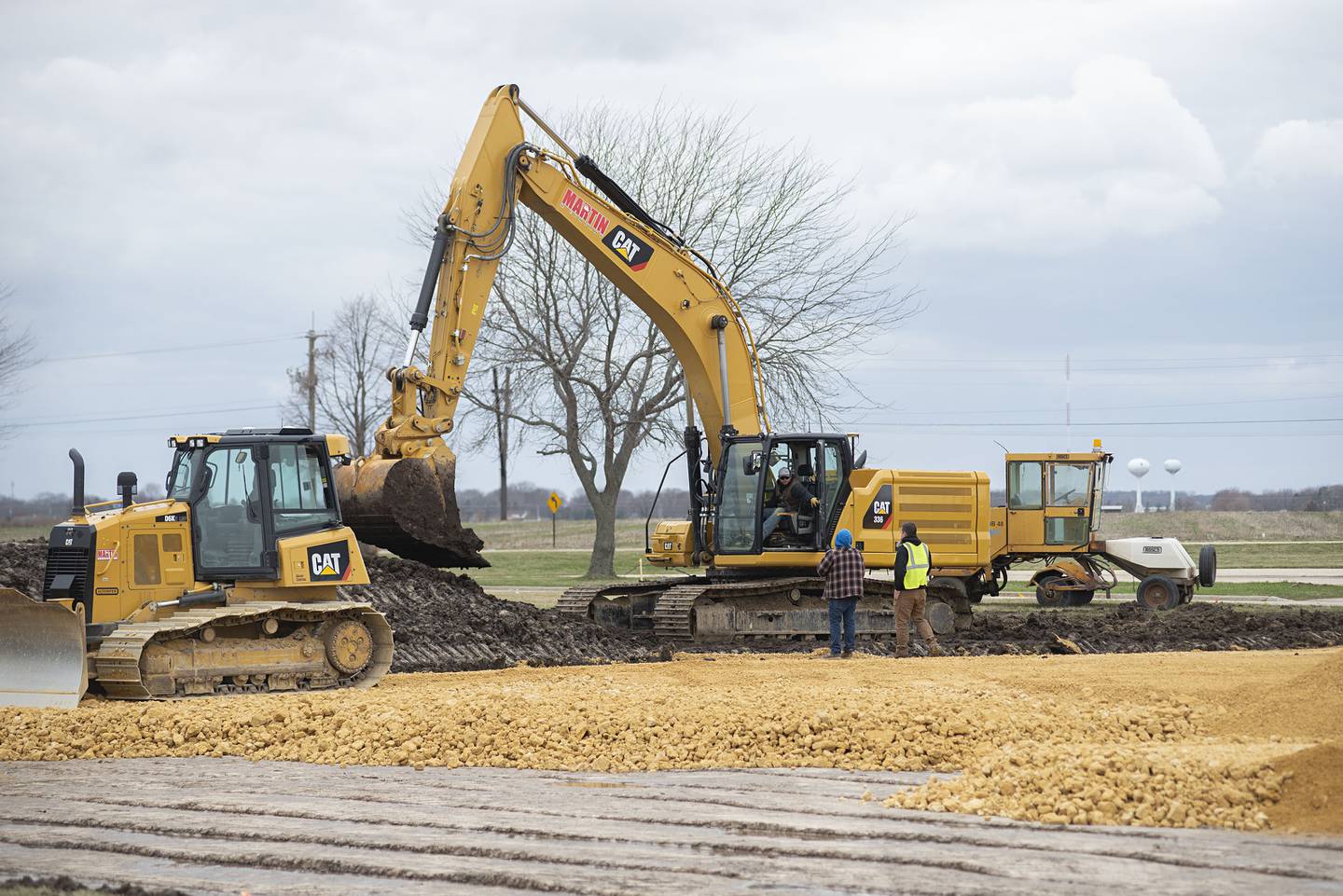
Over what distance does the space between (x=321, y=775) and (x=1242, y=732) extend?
6.90 m

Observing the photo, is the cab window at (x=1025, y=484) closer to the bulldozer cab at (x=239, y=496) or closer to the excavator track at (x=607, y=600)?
the excavator track at (x=607, y=600)

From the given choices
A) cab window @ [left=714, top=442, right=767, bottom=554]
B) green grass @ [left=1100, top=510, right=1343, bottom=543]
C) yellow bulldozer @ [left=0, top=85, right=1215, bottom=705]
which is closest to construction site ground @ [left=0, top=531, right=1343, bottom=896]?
yellow bulldozer @ [left=0, top=85, right=1215, bottom=705]

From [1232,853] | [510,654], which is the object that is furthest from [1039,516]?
[1232,853]

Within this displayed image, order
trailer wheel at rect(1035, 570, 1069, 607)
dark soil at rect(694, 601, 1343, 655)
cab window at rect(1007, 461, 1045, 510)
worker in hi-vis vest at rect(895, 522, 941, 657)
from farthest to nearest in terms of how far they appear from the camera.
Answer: trailer wheel at rect(1035, 570, 1069, 607) < cab window at rect(1007, 461, 1045, 510) < dark soil at rect(694, 601, 1343, 655) < worker in hi-vis vest at rect(895, 522, 941, 657)

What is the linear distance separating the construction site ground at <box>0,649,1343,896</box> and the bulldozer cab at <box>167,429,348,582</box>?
5.38 ft

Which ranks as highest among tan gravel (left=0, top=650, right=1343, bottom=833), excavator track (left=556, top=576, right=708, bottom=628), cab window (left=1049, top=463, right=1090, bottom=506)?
cab window (left=1049, top=463, right=1090, bottom=506)

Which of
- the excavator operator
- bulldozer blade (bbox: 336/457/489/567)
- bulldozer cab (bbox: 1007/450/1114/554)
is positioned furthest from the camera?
bulldozer cab (bbox: 1007/450/1114/554)

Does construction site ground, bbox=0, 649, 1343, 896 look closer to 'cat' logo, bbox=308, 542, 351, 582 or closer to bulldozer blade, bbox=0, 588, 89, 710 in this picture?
bulldozer blade, bbox=0, 588, 89, 710

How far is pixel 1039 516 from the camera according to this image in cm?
2430

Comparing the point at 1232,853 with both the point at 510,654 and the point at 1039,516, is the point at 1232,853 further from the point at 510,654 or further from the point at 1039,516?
the point at 1039,516

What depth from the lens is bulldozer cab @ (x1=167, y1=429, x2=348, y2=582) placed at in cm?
1374

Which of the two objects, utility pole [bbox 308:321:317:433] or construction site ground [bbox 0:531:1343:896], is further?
utility pole [bbox 308:321:317:433]

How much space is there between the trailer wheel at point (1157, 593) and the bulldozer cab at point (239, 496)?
50.2 feet

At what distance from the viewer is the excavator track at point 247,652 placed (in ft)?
42.1
